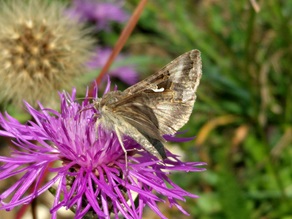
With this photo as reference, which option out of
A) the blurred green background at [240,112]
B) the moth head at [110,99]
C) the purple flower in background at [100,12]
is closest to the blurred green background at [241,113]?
the blurred green background at [240,112]

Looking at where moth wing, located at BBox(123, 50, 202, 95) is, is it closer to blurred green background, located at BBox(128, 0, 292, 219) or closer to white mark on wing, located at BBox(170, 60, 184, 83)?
white mark on wing, located at BBox(170, 60, 184, 83)

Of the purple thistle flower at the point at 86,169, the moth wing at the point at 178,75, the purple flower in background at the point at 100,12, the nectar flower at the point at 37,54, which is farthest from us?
the purple flower in background at the point at 100,12

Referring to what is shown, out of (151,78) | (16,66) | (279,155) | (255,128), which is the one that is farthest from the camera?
(255,128)

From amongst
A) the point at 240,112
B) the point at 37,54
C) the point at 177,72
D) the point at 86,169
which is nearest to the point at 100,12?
the point at 240,112

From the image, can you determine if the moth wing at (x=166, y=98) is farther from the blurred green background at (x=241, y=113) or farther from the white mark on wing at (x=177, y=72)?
the blurred green background at (x=241, y=113)

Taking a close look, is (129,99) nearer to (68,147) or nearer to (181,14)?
(68,147)

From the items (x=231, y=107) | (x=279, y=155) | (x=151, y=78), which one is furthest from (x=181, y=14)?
(x=151, y=78)
